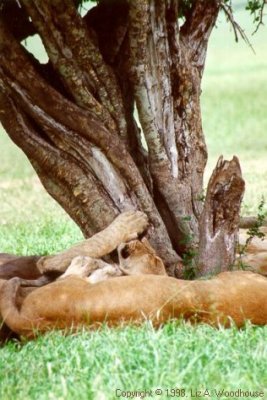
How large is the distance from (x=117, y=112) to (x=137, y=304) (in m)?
1.98

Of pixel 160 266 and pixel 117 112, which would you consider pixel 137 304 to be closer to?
pixel 160 266

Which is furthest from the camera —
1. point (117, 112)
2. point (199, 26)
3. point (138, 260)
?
point (199, 26)

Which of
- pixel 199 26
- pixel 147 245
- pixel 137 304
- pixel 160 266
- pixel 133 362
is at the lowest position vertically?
pixel 133 362

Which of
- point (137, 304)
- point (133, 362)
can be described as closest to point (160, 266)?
point (137, 304)

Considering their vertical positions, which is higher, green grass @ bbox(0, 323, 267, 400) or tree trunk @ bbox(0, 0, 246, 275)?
tree trunk @ bbox(0, 0, 246, 275)

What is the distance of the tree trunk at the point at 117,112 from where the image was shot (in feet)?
22.9

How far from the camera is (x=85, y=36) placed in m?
6.99

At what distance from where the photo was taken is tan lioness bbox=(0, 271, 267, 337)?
563cm

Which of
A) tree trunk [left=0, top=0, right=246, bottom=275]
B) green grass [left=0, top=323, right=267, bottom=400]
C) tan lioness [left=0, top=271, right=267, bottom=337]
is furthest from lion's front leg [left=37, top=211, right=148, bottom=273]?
green grass [left=0, top=323, right=267, bottom=400]

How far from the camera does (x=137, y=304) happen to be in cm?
564

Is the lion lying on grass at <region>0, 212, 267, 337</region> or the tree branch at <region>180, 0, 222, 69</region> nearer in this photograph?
the lion lying on grass at <region>0, 212, 267, 337</region>

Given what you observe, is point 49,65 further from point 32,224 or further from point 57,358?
point 32,224

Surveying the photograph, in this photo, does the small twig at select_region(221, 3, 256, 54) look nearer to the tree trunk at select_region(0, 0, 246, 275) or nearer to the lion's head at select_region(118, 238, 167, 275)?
the tree trunk at select_region(0, 0, 246, 275)

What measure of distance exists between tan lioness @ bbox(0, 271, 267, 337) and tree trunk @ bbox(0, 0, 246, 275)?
0.94 meters
